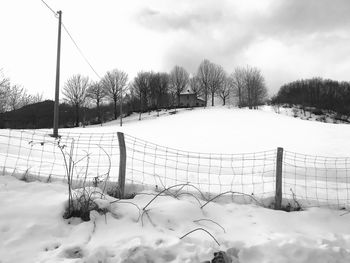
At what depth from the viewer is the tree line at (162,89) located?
74.5 metres

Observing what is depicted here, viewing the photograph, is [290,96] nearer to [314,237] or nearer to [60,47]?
[60,47]

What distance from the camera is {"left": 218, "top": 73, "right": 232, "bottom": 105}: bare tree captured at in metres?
81.7

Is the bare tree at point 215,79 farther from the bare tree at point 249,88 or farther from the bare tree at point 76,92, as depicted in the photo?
the bare tree at point 76,92

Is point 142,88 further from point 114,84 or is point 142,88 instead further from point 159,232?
point 159,232

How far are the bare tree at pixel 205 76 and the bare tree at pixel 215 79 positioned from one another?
781mm

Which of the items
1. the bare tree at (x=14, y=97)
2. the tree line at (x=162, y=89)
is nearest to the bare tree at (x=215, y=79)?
the tree line at (x=162, y=89)

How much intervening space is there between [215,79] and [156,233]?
→ 7975 centimetres

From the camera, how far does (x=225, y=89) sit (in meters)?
81.9

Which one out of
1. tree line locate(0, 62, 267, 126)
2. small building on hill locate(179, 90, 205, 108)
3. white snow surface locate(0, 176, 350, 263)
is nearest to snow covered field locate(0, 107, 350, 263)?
white snow surface locate(0, 176, 350, 263)

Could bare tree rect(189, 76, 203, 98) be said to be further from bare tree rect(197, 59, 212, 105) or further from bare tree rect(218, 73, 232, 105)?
bare tree rect(218, 73, 232, 105)

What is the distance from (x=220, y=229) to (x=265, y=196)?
2318 millimetres

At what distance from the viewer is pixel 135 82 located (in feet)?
260

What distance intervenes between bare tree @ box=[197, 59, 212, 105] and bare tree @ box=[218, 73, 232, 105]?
365 centimetres

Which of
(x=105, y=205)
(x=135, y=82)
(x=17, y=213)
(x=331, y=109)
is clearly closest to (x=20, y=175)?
(x=17, y=213)
